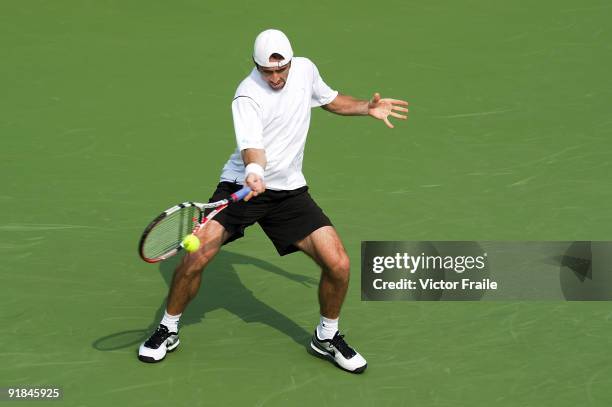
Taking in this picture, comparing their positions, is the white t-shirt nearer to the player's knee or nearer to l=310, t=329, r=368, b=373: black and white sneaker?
the player's knee

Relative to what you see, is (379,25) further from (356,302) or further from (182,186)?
(356,302)

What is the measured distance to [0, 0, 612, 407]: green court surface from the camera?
8.35 metres

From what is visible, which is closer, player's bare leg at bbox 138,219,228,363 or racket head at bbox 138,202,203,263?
racket head at bbox 138,202,203,263

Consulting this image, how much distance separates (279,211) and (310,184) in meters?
2.61

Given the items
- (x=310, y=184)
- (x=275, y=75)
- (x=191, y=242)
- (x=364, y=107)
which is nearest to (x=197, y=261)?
(x=191, y=242)

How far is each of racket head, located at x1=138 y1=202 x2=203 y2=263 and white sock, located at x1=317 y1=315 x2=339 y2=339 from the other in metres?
1.13

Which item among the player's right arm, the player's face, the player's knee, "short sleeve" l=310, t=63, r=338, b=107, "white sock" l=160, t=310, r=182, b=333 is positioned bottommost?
"white sock" l=160, t=310, r=182, b=333

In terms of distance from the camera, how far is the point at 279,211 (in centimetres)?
Result: 849

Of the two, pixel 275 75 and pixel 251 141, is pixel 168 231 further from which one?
pixel 275 75

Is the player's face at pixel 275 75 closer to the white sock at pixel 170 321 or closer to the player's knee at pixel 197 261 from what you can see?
the player's knee at pixel 197 261

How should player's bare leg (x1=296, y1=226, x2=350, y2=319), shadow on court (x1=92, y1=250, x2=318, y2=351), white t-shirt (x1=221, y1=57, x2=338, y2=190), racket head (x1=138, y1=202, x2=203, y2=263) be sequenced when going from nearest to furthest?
racket head (x1=138, y1=202, x2=203, y2=263) < white t-shirt (x1=221, y1=57, x2=338, y2=190) < player's bare leg (x1=296, y1=226, x2=350, y2=319) < shadow on court (x1=92, y1=250, x2=318, y2=351)

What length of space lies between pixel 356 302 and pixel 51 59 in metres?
5.40

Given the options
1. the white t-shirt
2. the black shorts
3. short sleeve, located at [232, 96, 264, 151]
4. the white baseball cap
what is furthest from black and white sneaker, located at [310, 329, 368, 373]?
the white baseball cap

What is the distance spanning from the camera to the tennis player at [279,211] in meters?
8.21
